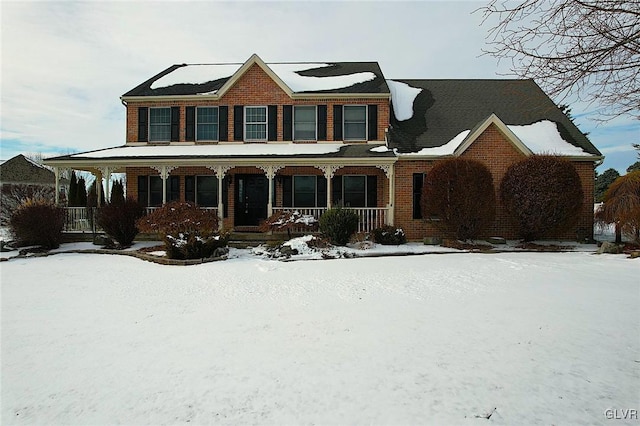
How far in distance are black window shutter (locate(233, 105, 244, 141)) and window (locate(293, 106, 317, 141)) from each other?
2366 mm

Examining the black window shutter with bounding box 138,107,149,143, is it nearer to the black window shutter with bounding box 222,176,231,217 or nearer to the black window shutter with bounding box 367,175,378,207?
the black window shutter with bounding box 222,176,231,217

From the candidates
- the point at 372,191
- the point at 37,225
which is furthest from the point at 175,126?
the point at 372,191

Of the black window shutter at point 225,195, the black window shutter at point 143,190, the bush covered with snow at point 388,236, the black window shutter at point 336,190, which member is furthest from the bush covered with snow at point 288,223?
the black window shutter at point 143,190

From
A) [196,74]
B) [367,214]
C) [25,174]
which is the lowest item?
[367,214]

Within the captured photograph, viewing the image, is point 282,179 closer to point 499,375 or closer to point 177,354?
point 177,354

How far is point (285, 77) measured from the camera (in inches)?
738

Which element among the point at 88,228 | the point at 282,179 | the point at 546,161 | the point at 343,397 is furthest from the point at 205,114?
the point at 343,397

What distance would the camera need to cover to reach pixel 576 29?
166 inches

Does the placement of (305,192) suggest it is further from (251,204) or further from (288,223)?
(288,223)

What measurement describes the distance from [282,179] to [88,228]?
27.3 feet

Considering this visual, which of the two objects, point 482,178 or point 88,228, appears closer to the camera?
point 482,178

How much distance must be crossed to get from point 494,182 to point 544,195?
91.9 inches

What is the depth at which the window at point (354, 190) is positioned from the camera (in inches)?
682

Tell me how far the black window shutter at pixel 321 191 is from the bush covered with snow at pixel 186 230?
5.59 m
